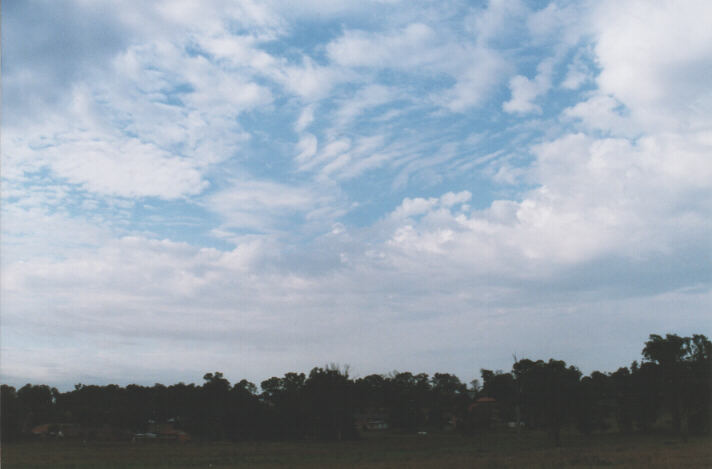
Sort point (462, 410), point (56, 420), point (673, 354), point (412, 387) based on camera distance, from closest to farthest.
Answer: point (673, 354) < point (462, 410) < point (56, 420) < point (412, 387)

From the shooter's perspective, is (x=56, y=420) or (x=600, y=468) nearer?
(x=600, y=468)

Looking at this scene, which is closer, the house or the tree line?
the tree line

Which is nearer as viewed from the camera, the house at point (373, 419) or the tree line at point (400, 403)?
the tree line at point (400, 403)

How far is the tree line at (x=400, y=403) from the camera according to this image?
71.4 meters

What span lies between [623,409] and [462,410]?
3271cm

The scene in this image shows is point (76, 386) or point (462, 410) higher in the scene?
point (76, 386)

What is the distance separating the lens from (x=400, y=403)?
13462 centimetres

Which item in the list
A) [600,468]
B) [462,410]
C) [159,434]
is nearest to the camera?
[600,468]

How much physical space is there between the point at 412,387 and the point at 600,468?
122m

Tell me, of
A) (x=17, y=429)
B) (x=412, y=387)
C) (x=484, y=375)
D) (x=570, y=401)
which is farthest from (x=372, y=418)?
(x=570, y=401)

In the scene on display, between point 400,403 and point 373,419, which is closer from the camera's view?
point 400,403

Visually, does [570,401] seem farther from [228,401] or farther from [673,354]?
[228,401]

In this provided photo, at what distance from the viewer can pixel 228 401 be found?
12419cm

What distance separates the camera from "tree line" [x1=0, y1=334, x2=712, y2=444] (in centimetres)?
7144
